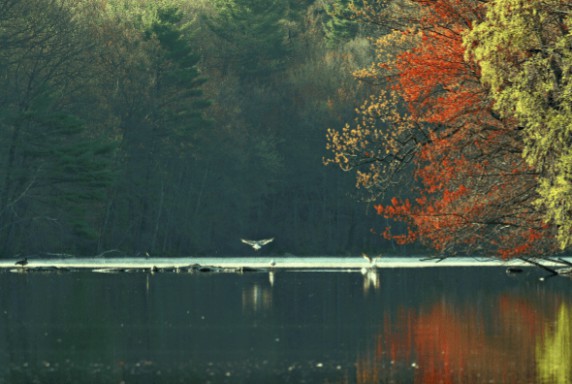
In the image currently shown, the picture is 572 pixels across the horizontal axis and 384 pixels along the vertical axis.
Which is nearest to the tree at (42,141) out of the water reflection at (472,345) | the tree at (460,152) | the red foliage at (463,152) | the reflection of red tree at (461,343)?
the water reflection at (472,345)

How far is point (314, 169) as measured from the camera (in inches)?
3794

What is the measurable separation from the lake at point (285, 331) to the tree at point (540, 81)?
11.6 ft

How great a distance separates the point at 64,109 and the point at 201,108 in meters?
11.3

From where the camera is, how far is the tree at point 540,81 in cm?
2723

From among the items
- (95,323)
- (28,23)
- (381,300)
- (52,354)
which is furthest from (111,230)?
(52,354)

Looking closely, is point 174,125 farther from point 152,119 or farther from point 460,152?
point 460,152

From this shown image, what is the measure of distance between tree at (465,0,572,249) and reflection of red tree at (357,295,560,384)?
307 centimetres

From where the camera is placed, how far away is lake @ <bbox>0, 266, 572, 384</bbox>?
25.6 m

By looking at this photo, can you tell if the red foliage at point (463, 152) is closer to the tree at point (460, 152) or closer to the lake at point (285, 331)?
the tree at point (460, 152)

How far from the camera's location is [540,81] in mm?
27594

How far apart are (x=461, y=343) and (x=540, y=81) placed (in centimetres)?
640

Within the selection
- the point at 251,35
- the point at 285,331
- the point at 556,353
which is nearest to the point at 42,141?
the point at 251,35

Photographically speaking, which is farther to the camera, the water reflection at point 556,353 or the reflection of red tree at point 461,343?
the reflection of red tree at point 461,343

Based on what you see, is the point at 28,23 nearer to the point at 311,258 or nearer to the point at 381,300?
the point at 311,258
